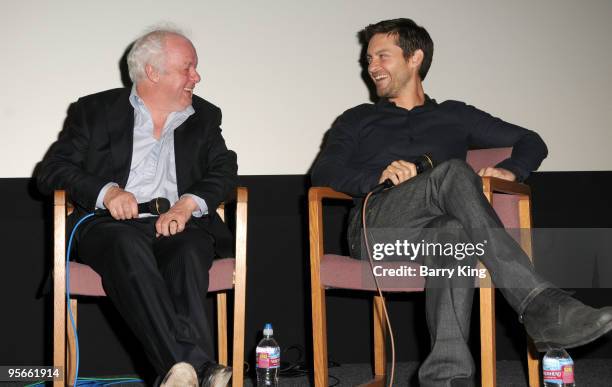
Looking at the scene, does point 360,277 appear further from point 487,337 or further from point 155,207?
point 155,207

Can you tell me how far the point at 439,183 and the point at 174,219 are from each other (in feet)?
2.51

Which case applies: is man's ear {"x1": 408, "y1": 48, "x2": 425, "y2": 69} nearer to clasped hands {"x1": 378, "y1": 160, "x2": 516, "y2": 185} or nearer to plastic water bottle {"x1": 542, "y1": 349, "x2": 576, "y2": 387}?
clasped hands {"x1": 378, "y1": 160, "x2": 516, "y2": 185}

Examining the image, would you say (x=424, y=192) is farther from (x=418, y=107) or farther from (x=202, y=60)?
(x=202, y=60)

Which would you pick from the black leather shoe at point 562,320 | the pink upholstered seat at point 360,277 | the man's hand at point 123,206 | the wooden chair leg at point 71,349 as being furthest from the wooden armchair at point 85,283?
the black leather shoe at point 562,320

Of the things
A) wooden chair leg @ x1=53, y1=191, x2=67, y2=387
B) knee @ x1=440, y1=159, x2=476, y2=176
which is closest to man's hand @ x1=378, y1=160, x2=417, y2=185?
knee @ x1=440, y1=159, x2=476, y2=176

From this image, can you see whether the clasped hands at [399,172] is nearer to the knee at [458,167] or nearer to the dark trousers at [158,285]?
the knee at [458,167]

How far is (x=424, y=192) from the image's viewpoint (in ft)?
7.14

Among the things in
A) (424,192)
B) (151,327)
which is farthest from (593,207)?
(151,327)

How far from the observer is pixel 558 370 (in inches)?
87.2

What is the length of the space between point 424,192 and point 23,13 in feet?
5.99

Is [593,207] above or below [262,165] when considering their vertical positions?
below

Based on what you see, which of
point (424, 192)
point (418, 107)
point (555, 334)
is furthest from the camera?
point (418, 107)

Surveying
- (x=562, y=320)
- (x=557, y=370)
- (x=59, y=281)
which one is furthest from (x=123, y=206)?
(x=557, y=370)

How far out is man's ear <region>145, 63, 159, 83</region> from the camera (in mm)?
2494
